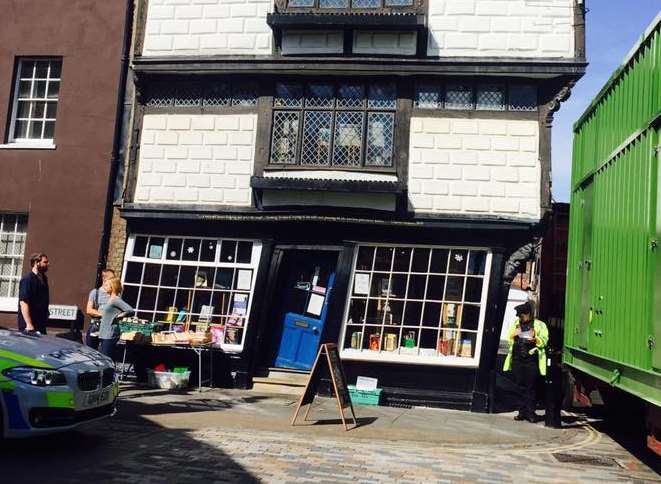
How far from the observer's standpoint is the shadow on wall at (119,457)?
5.95 m

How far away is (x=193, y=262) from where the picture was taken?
1237cm

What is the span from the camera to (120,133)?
12.8 meters

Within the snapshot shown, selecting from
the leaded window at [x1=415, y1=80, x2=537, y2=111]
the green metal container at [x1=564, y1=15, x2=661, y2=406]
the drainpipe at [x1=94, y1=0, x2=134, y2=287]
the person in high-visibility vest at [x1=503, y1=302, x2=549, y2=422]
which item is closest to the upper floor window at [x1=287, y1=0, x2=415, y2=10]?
the leaded window at [x1=415, y1=80, x2=537, y2=111]

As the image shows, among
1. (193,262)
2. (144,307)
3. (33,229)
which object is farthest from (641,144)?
(33,229)

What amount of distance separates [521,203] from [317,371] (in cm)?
472

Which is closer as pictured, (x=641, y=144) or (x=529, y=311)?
(x=641, y=144)

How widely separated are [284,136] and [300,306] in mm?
3136

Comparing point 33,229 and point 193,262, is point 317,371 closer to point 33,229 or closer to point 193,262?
point 193,262

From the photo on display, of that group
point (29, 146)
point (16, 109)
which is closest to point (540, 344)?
point (29, 146)

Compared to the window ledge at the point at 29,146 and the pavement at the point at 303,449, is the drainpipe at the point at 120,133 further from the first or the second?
the pavement at the point at 303,449

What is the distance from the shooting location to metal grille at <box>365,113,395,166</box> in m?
11.7

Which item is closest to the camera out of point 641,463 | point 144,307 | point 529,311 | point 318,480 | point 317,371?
point 318,480

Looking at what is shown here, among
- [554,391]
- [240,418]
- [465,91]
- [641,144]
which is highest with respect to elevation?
[465,91]

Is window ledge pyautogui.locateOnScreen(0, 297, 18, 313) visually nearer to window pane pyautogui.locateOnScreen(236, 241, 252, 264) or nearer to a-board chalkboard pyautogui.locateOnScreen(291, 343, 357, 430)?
window pane pyautogui.locateOnScreen(236, 241, 252, 264)
